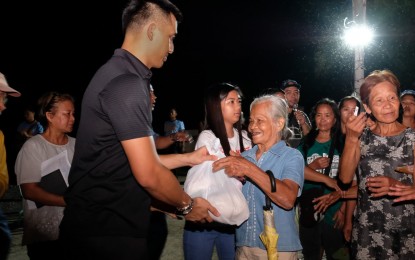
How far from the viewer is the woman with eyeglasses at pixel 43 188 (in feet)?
11.3

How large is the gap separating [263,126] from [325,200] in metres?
1.89

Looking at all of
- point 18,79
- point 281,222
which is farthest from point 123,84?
point 18,79

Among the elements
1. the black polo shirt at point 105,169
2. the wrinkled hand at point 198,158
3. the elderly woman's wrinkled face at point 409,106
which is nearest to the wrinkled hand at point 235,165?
the wrinkled hand at point 198,158

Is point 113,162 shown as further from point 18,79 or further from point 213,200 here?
point 18,79

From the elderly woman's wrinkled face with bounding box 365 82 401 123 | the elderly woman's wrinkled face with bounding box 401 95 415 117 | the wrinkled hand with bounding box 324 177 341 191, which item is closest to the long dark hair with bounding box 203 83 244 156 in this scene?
the wrinkled hand with bounding box 324 177 341 191

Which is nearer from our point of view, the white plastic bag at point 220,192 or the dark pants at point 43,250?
the white plastic bag at point 220,192

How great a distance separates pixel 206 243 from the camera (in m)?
3.69

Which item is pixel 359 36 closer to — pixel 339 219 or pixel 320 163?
pixel 320 163

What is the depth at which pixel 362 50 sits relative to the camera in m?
8.09

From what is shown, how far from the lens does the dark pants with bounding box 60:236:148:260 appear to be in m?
2.27

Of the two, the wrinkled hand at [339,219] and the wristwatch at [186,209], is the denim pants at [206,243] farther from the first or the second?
the wrinkled hand at [339,219]

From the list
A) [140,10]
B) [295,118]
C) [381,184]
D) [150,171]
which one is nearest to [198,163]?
[150,171]

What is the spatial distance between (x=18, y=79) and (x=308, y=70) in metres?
19.9

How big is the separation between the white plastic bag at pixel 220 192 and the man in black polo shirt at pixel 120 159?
574mm
